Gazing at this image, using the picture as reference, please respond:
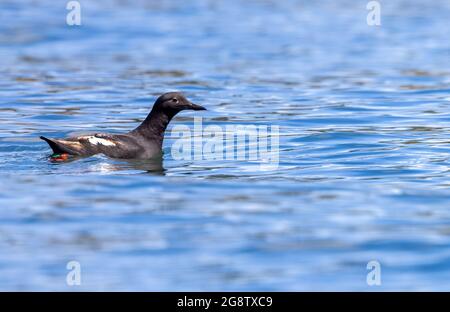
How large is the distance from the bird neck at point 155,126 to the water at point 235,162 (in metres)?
0.37

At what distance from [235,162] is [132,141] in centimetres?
135

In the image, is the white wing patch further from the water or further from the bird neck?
the bird neck

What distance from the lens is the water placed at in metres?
8.66

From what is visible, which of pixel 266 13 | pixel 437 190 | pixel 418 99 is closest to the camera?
pixel 437 190

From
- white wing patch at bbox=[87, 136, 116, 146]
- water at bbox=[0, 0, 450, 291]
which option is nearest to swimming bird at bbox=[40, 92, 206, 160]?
white wing patch at bbox=[87, 136, 116, 146]

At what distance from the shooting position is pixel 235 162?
1323 cm

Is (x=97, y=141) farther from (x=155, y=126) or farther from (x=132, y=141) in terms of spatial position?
(x=155, y=126)

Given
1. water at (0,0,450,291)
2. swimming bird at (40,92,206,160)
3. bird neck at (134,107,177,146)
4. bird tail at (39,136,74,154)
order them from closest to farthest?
water at (0,0,450,291), bird tail at (39,136,74,154), swimming bird at (40,92,206,160), bird neck at (134,107,177,146)

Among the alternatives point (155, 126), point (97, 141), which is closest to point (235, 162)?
point (155, 126)

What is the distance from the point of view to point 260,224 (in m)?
9.84
